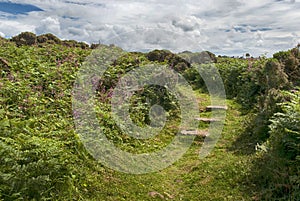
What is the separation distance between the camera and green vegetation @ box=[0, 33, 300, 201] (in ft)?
16.2

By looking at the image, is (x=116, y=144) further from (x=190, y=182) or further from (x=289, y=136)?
(x=289, y=136)

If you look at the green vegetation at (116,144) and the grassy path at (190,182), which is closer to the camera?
the green vegetation at (116,144)

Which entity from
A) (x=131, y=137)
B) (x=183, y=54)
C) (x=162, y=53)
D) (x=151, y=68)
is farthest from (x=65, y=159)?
(x=183, y=54)

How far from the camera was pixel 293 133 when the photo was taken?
6055 mm

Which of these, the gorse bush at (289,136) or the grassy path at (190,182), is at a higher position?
the gorse bush at (289,136)

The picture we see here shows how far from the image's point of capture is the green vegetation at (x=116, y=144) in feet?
16.2

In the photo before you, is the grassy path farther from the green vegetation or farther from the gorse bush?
the gorse bush

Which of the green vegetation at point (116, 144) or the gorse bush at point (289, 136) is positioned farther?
the gorse bush at point (289, 136)

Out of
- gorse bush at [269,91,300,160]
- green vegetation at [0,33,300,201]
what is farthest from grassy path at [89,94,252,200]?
gorse bush at [269,91,300,160]

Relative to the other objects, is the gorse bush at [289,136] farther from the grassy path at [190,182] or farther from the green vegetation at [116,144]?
the grassy path at [190,182]

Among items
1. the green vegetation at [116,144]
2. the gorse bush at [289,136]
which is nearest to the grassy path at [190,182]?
the green vegetation at [116,144]

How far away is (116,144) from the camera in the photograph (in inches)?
293

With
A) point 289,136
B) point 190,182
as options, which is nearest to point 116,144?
point 190,182

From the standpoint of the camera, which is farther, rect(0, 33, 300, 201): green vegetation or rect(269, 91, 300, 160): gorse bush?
rect(269, 91, 300, 160): gorse bush
